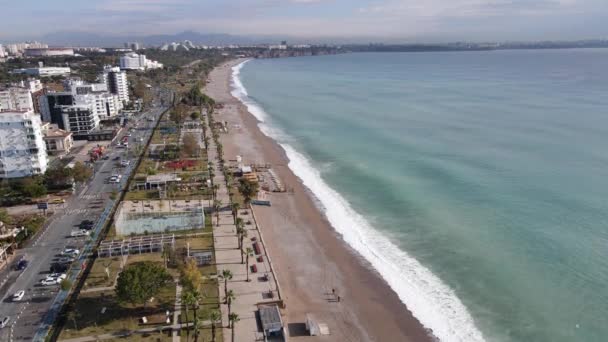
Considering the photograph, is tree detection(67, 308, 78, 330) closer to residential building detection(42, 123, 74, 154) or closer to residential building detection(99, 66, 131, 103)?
residential building detection(42, 123, 74, 154)

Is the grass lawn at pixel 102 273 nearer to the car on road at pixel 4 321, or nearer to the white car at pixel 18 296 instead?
the white car at pixel 18 296

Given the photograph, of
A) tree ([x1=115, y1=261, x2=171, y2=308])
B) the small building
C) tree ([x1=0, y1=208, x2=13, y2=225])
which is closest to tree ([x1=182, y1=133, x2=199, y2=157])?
tree ([x1=0, y1=208, x2=13, y2=225])

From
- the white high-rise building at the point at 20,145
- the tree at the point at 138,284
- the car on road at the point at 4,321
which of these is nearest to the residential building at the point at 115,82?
the white high-rise building at the point at 20,145

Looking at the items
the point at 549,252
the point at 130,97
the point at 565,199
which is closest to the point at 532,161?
the point at 565,199

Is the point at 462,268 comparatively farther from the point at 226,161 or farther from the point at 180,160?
the point at 180,160

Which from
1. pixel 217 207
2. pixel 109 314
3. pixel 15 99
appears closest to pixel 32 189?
pixel 217 207

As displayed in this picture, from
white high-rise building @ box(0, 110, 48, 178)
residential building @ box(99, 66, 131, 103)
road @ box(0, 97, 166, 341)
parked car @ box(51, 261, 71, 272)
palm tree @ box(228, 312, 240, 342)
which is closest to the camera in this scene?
palm tree @ box(228, 312, 240, 342)

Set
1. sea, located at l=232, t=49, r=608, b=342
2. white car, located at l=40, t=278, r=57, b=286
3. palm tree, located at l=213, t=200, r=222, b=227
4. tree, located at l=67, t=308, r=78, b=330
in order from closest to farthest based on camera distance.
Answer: tree, located at l=67, t=308, r=78, b=330 < sea, located at l=232, t=49, r=608, b=342 < white car, located at l=40, t=278, r=57, b=286 < palm tree, located at l=213, t=200, r=222, b=227
